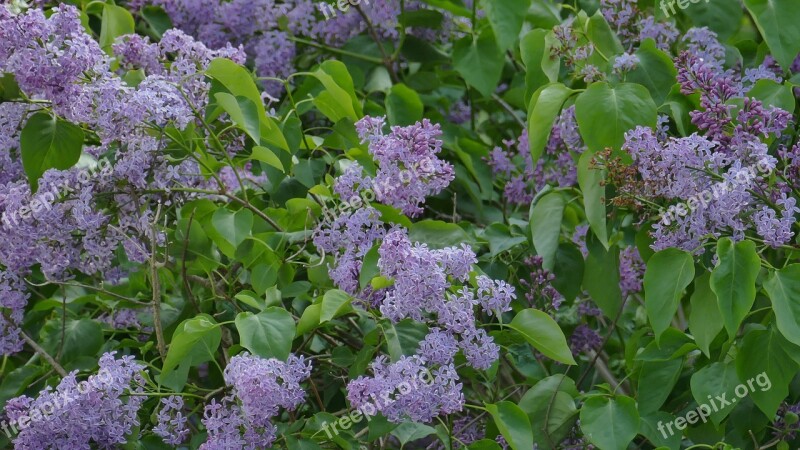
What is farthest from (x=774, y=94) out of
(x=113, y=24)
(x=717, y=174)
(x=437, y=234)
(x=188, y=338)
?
(x=113, y=24)

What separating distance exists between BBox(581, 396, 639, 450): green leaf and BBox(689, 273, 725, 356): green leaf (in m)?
0.15

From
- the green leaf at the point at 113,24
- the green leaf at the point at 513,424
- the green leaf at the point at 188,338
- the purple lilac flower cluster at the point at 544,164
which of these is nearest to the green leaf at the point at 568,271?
the purple lilac flower cluster at the point at 544,164

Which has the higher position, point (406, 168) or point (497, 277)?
point (406, 168)

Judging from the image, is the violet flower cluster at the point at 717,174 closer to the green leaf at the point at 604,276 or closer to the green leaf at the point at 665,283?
the green leaf at the point at 665,283

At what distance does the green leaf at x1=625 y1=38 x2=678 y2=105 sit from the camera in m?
1.94

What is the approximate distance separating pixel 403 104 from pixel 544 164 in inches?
12.6

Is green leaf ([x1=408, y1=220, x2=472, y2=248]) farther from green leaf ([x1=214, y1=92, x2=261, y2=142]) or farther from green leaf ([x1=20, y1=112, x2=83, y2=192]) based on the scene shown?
green leaf ([x1=20, y1=112, x2=83, y2=192])

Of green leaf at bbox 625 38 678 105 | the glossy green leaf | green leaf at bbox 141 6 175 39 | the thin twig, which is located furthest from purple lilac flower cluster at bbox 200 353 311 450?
green leaf at bbox 141 6 175 39

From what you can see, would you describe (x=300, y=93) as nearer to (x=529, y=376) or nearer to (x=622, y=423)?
(x=529, y=376)

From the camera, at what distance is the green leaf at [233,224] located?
1.82 metres

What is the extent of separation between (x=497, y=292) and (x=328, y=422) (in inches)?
13.0

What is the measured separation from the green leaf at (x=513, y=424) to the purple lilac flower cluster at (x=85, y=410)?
1.81ft

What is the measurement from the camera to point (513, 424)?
5.56ft

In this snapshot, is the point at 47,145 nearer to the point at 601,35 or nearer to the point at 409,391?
the point at 409,391
